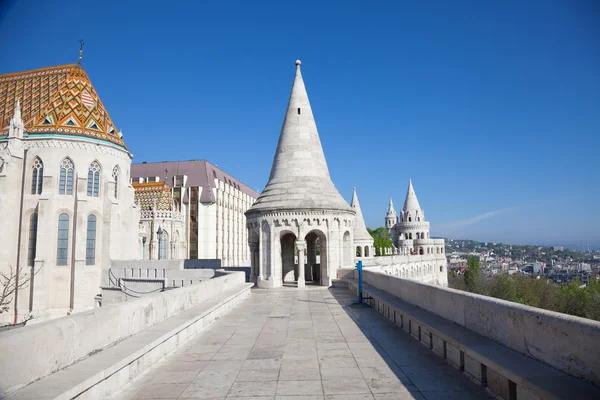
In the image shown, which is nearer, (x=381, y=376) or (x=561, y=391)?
(x=561, y=391)

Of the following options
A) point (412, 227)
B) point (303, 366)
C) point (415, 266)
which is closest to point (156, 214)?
point (415, 266)

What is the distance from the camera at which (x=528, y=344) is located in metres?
4.49

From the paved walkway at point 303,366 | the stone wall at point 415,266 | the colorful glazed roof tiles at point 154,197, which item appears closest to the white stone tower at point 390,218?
the stone wall at point 415,266

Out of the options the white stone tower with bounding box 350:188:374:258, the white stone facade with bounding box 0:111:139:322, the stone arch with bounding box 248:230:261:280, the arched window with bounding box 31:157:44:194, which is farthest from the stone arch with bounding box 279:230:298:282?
the white stone tower with bounding box 350:188:374:258

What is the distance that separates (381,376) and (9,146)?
29.1 meters

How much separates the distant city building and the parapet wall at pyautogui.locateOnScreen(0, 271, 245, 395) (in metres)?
44.2

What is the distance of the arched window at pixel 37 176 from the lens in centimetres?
2755

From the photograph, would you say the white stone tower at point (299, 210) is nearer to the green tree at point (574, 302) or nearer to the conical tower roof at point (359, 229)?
the conical tower roof at point (359, 229)

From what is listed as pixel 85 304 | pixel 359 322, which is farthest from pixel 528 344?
pixel 85 304

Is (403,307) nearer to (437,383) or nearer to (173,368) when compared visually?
(437,383)

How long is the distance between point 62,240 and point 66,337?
26.6m

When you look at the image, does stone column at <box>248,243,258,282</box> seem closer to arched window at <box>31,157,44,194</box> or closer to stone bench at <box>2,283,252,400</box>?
stone bench at <box>2,283,252,400</box>

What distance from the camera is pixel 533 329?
174 inches

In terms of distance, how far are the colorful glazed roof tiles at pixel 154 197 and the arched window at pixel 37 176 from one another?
38.3 ft
